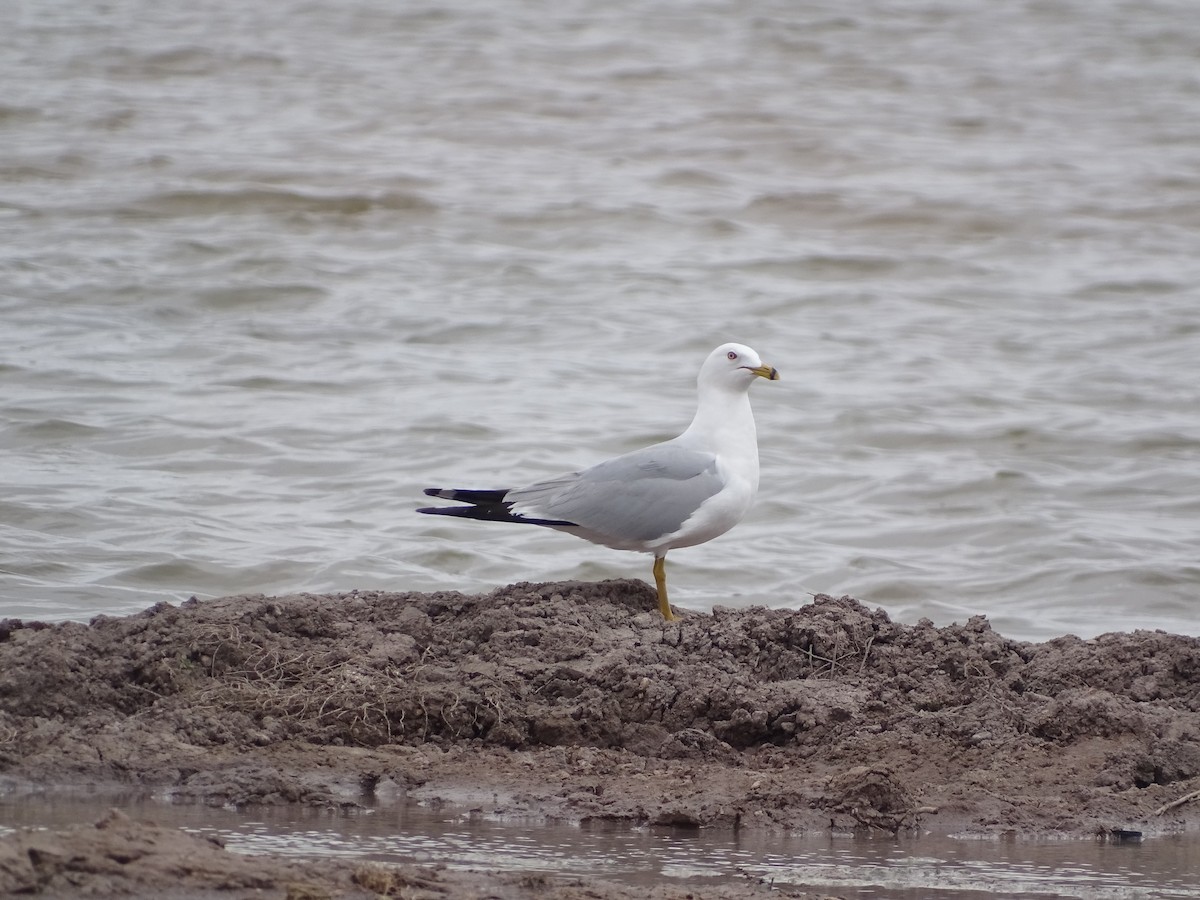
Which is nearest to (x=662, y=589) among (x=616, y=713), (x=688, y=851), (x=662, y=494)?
(x=662, y=494)

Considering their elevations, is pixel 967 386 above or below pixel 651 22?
below

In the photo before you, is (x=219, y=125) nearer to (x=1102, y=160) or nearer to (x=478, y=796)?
(x=1102, y=160)

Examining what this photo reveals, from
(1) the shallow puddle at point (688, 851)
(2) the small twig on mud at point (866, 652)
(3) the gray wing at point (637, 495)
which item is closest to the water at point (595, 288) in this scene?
(3) the gray wing at point (637, 495)

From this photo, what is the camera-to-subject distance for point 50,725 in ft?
15.2

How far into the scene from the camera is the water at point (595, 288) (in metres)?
8.18

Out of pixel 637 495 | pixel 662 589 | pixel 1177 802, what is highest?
pixel 637 495

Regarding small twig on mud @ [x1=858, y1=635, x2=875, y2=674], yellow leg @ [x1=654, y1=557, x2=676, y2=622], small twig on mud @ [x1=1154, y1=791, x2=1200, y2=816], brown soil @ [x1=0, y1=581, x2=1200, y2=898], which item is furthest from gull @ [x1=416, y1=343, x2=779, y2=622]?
small twig on mud @ [x1=1154, y1=791, x2=1200, y2=816]

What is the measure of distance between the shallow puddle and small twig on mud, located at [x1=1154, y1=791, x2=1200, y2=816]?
0.41ft

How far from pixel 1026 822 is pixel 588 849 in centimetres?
117

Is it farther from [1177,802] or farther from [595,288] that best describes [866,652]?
[595,288]

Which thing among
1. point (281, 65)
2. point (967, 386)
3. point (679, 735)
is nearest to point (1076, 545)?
point (967, 386)

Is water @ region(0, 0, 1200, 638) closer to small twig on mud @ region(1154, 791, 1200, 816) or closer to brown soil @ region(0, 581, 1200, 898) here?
brown soil @ region(0, 581, 1200, 898)

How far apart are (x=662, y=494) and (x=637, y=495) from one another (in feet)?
0.30

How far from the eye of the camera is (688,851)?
13.2 ft
